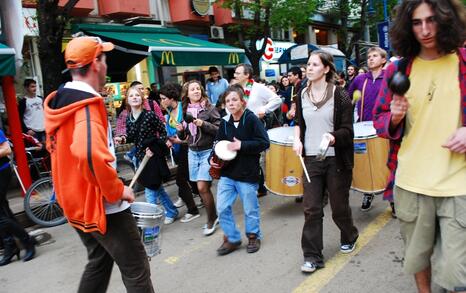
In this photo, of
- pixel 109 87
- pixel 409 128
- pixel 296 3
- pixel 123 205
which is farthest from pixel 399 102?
pixel 296 3

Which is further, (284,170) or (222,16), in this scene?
(222,16)

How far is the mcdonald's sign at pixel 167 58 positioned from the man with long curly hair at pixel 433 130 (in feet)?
26.9

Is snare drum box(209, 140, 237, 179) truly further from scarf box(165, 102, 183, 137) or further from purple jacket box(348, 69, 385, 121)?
purple jacket box(348, 69, 385, 121)

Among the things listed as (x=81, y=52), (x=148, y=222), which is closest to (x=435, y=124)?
(x=148, y=222)

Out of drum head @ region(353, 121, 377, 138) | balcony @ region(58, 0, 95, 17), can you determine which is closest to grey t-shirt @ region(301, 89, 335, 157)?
drum head @ region(353, 121, 377, 138)

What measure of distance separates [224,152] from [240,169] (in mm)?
228

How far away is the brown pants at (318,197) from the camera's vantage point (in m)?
3.64

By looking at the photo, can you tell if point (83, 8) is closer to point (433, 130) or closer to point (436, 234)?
point (433, 130)

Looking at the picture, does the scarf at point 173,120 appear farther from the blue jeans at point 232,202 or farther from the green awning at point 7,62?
the green awning at point 7,62

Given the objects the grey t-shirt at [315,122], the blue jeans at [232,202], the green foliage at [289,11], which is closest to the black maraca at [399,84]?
the grey t-shirt at [315,122]

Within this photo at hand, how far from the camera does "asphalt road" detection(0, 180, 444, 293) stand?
3533 mm

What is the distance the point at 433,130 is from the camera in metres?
2.37

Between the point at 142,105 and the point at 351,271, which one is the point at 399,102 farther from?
the point at 142,105

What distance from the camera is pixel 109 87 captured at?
11.7 m
